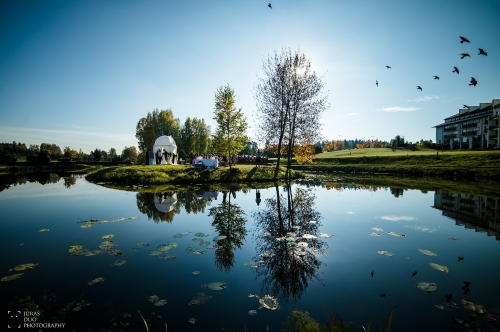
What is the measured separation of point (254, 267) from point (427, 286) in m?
4.14

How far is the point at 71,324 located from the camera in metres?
3.98

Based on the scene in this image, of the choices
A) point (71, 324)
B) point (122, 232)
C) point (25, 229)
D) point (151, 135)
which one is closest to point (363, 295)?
point (71, 324)

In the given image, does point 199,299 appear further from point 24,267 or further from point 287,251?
point 24,267

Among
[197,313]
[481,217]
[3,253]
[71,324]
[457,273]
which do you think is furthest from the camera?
[481,217]

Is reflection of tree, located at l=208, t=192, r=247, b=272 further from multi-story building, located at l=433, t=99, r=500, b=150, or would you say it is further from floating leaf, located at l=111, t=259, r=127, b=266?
multi-story building, located at l=433, t=99, r=500, b=150

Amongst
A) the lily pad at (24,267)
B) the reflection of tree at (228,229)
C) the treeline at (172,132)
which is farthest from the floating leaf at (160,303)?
the treeline at (172,132)

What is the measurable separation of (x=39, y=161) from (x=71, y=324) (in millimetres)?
73442

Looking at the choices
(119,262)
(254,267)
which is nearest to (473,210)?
(254,267)

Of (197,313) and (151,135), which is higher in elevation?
(151,135)

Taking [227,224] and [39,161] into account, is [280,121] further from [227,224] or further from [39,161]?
[39,161]

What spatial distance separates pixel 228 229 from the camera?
9641mm

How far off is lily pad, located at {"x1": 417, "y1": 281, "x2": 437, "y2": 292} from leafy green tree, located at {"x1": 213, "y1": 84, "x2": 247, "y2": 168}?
26.7m

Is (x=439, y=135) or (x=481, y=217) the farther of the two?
(x=439, y=135)

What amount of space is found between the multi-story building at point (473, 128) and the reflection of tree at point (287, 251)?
86.5m
